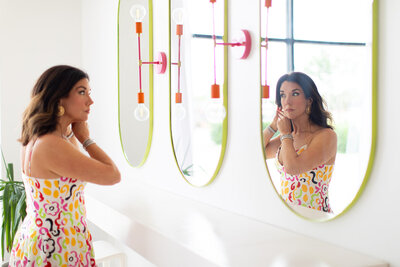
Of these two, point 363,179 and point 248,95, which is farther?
point 248,95

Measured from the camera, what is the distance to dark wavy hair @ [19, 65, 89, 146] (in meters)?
1.93

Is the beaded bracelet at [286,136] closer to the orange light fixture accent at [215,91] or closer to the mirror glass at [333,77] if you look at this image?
the mirror glass at [333,77]

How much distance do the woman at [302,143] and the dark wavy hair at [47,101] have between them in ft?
2.71

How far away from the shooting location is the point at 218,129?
85.1 inches

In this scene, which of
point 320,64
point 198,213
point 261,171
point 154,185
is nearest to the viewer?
point 320,64

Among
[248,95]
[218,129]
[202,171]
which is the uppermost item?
[248,95]

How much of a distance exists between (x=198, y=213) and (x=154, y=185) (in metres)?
0.71

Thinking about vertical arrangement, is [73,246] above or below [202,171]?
below

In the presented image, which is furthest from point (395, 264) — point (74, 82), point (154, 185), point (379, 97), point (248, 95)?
point (154, 185)

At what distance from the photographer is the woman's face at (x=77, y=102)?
2.02 meters

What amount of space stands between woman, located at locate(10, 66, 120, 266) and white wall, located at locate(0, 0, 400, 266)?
0.39 m

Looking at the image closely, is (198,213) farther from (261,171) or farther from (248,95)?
(248,95)

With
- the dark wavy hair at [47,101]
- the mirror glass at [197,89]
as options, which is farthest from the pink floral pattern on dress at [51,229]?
the mirror glass at [197,89]

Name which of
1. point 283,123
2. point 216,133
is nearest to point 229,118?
point 216,133
